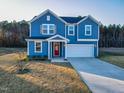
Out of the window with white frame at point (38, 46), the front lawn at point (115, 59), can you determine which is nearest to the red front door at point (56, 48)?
the window with white frame at point (38, 46)

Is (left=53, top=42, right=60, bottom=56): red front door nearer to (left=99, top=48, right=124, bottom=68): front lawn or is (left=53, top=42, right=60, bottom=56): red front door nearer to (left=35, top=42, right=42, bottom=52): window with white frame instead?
(left=35, top=42, right=42, bottom=52): window with white frame

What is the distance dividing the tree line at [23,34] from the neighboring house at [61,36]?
25.9 meters

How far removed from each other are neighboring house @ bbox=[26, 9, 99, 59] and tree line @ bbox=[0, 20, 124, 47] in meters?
25.9

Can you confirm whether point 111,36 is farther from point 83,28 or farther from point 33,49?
point 33,49

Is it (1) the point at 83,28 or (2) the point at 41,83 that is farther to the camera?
(1) the point at 83,28

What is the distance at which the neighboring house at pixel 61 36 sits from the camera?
3369 cm

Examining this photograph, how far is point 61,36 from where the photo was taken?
34.2m

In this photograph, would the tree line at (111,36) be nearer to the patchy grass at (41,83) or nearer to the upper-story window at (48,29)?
the upper-story window at (48,29)

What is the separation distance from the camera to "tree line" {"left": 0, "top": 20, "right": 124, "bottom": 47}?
60.9m

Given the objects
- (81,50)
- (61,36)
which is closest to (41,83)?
(61,36)

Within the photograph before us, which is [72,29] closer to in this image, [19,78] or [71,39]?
[71,39]

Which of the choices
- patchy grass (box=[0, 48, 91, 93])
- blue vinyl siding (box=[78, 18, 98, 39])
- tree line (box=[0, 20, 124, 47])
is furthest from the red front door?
tree line (box=[0, 20, 124, 47])

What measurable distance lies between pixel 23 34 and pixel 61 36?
31617 mm

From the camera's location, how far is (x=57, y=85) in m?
15.1
